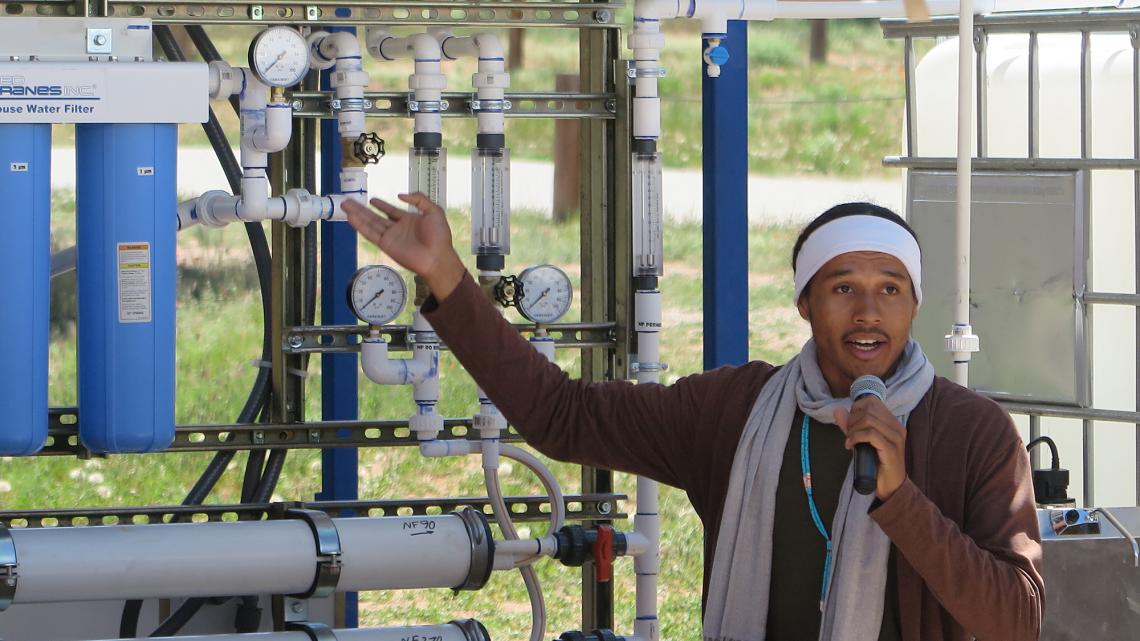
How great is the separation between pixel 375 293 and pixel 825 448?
1530mm

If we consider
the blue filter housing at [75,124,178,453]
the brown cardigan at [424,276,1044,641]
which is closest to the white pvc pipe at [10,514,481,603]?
the blue filter housing at [75,124,178,453]

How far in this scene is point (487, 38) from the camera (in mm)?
3764

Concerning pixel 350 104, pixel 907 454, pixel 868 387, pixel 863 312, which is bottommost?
pixel 907 454

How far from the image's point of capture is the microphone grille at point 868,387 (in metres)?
2.29

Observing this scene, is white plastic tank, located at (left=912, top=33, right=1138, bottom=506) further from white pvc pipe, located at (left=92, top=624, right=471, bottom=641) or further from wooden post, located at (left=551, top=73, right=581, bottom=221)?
A: wooden post, located at (left=551, top=73, right=581, bottom=221)

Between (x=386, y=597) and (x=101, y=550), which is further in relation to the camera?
(x=386, y=597)

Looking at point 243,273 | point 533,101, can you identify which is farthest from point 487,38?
point 243,273

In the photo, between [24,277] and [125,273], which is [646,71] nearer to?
[125,273]

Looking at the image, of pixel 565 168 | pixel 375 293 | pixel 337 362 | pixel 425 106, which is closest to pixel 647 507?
pixel 375 293

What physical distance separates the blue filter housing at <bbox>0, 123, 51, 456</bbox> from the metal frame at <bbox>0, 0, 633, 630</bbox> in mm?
383

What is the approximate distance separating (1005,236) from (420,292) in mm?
1790

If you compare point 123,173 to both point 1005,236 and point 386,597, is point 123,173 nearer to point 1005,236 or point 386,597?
point 1005,236

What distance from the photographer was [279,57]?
11.5 ft

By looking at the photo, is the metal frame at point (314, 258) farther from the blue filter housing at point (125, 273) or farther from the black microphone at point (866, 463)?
the black microphone at point (866, 463)
